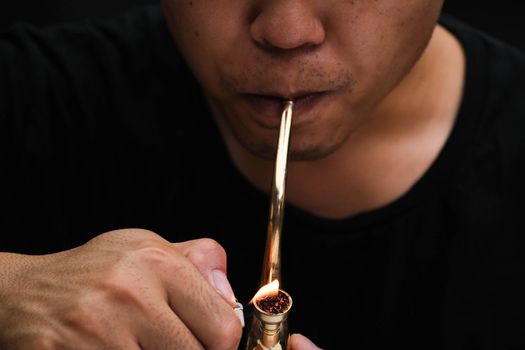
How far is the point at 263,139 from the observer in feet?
2.62

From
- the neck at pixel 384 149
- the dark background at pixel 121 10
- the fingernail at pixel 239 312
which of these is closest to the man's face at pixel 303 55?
the neck at pixel 384 149

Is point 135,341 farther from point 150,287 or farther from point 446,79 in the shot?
point 446,79

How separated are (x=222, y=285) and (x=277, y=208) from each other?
9 centimetres

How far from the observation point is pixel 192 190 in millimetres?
983

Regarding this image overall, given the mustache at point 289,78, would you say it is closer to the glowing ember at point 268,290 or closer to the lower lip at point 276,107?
the lower lip at point 276,107

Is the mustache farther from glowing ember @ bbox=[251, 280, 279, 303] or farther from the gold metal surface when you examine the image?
glowing ember @ bbox=[251, 280, 279, 303]

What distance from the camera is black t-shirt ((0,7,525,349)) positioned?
912 mm

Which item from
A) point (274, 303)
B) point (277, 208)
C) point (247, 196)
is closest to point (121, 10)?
point (247, 196)

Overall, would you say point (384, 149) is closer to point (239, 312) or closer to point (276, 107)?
point (276, 107)

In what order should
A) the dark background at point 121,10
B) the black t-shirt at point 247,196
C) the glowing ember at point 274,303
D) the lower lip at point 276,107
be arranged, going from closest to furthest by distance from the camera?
the glowing ember at point 274,303 → the lower lip at point 276,107 → the black t-shirt at point 247,196 → the dark background at point 121,10

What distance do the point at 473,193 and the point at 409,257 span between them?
13cm

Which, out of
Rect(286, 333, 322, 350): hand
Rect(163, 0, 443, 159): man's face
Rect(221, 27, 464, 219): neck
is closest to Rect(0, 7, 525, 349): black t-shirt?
Rect(221, 27, 464, 219): neck

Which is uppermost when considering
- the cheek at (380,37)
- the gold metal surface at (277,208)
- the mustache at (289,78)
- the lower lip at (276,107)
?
the cheek at (380,37)

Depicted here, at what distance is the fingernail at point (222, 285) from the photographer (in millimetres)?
592
